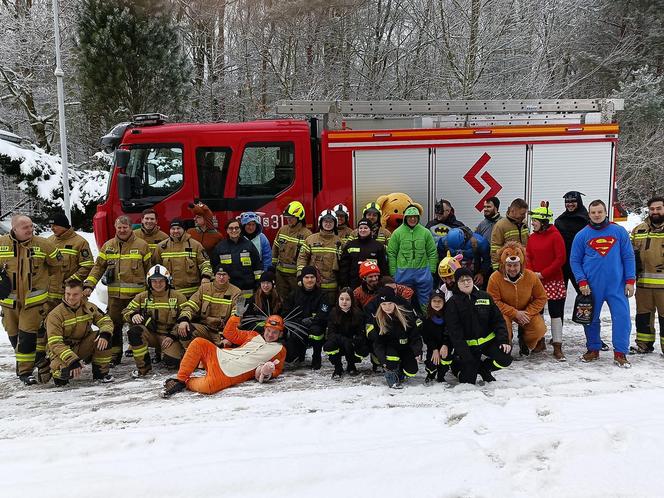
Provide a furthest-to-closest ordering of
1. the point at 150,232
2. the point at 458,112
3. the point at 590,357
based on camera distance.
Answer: the point at 458,112, the point at 150,232, the point at 590,357

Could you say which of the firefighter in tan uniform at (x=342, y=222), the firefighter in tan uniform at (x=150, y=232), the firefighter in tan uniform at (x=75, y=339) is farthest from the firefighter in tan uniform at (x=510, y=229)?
the firefighter in tan uniform at (x=75, y=339)

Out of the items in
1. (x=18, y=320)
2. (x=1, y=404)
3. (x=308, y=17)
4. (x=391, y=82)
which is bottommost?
(x=1, y=404)

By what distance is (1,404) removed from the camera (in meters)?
4.69

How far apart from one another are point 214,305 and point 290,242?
116cm

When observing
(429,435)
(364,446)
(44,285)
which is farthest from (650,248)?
(44,285)

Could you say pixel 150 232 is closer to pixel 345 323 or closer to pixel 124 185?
A: pixel 124 185

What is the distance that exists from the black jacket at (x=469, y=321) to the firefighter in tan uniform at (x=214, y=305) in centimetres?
230

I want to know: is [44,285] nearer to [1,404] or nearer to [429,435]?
[1,404]

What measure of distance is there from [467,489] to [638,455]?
124 centimetres

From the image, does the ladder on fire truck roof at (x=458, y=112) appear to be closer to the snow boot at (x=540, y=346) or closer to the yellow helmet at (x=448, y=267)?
the yellow helmet at (x=448, y=267)

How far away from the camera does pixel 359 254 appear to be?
19.0 ft

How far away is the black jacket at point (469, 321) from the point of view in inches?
187

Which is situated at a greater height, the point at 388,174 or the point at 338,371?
the point at 388,174

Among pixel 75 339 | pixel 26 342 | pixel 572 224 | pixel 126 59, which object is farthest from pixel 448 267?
pixel 126 59
